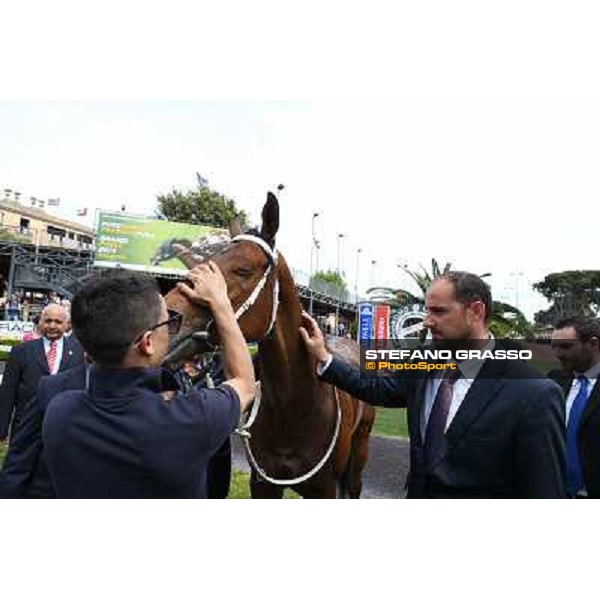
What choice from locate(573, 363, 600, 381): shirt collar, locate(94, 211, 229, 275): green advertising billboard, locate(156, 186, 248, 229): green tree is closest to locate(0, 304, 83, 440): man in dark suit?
locate(94, 211, 229, 275): green advertising billboard

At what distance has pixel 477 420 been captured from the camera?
2.12 metres

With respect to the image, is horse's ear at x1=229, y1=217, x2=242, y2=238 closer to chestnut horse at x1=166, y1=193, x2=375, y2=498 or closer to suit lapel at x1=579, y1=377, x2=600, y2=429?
chestnut horse at x1=166, y1=193, x2=375, y2=498

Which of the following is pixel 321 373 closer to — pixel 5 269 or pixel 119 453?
pixel 119 453

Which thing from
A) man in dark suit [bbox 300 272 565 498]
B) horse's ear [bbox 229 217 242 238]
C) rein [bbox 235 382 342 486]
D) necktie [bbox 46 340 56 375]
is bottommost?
rein [bbox 235 382 342 486]

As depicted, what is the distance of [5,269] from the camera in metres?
6.30

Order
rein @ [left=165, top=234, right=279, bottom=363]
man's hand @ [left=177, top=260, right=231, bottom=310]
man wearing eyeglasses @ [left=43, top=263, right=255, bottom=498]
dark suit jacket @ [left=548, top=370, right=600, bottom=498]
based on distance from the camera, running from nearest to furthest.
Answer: man wearing eyeglasses @ [left=43, top=263, right=255, bottom=498] → man's hand @ [left=177, top=260, right=231, bottom=310] → rein @ [left=165, top=234, right=279, bottom=363] → dark suit jacket @ [left=548, top=370, right=600, bottom=498]

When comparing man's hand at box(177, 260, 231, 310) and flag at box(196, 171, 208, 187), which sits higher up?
flag at box(196, 171, 208, 187)

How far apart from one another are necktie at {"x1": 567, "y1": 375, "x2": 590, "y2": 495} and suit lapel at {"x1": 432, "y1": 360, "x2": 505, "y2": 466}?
1473mm

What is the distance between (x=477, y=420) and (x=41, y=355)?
383 centimetres

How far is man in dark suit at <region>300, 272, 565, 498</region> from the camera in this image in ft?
6.66

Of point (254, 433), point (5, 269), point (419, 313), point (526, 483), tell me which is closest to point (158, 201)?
point (254, 433)

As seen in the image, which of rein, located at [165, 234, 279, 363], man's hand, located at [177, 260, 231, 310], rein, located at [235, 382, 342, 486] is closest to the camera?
man's hand, located at [177, 260, 231, 310]

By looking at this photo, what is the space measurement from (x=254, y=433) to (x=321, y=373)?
33.9 inches

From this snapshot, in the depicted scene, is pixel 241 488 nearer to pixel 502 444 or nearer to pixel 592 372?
pixel 592 372
